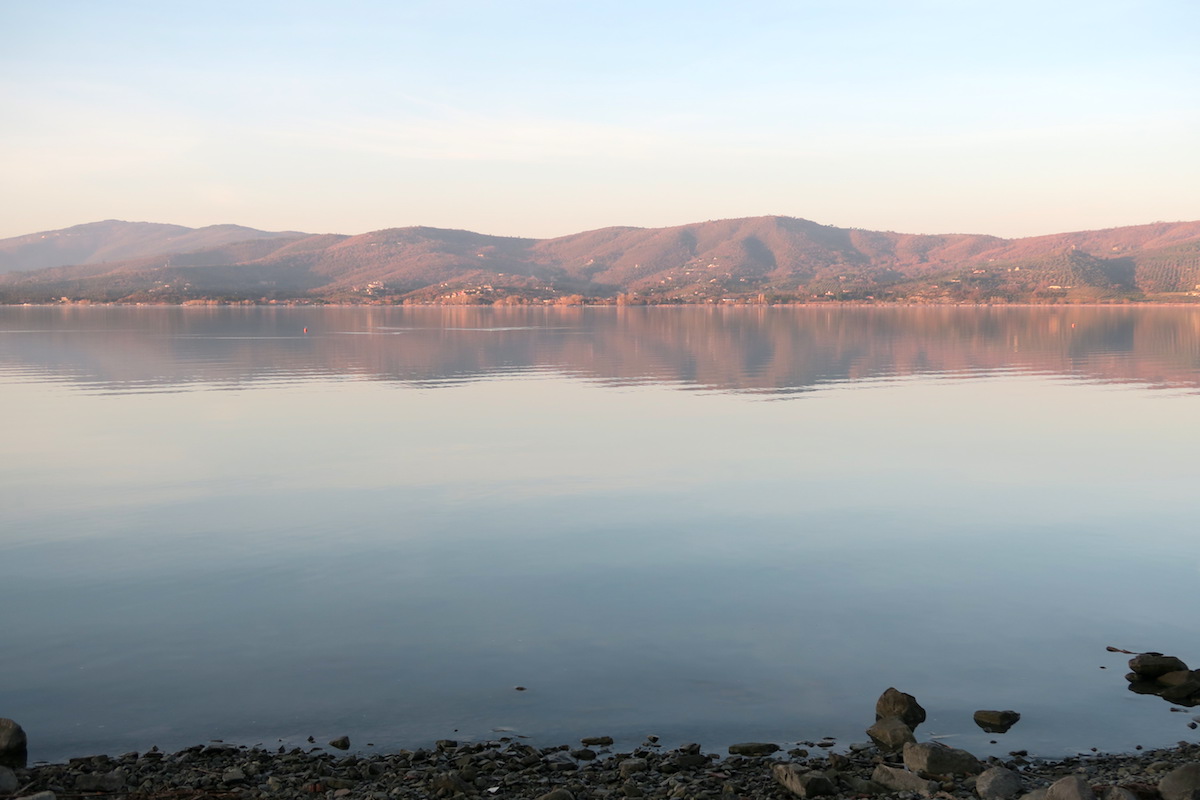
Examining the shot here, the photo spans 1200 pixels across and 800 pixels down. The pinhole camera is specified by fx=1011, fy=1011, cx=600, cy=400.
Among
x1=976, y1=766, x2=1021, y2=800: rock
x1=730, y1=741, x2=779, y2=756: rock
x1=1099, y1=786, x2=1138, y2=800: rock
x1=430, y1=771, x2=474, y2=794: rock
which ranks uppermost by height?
x1=1099, y1=786, x2=1138, y2=800: rock

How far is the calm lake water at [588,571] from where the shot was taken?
10.4 m

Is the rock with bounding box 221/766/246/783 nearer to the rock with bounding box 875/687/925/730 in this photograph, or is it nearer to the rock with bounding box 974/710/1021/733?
the rock with bounding box 875/687/925/730

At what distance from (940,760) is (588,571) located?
717cm

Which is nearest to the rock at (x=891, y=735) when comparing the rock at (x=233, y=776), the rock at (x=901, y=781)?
the rock at (x=901, y=781)

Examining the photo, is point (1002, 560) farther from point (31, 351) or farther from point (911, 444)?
point (31, 351)

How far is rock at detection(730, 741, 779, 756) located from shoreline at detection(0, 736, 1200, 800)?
1cm

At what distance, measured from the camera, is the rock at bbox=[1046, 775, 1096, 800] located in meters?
7.66

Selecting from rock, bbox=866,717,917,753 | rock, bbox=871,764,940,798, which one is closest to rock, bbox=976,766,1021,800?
rock, bbox=871,764,940,798

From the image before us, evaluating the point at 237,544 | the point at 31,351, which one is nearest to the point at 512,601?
the point at 237,544

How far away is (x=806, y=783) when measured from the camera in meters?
8.30

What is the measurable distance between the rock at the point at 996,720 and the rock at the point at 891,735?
37.5 inches

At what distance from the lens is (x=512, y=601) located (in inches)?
542

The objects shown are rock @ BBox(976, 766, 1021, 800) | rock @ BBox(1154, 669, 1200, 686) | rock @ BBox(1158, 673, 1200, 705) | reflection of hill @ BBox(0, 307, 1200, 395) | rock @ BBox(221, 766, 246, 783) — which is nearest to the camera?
rock @ BBox(976, 766, 1021, 800)

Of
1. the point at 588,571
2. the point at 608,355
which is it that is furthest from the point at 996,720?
the point at 608,355
